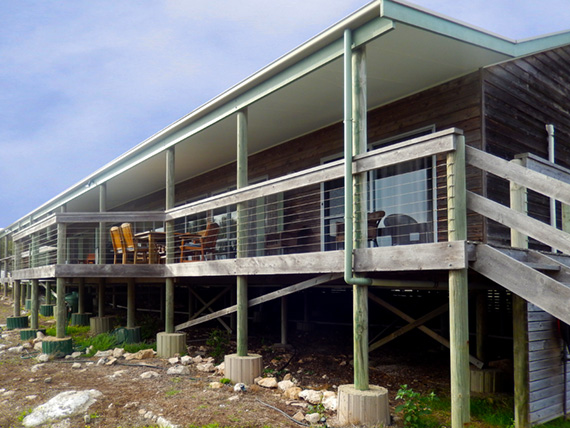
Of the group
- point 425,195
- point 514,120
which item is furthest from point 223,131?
point 514,120

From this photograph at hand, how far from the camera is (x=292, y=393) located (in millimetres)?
6652

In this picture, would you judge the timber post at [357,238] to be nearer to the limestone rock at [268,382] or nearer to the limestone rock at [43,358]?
the limestone rock at [268,382]

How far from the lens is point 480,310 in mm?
7008

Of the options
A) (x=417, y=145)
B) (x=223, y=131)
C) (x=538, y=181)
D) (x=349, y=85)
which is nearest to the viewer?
(x=538, y=181)

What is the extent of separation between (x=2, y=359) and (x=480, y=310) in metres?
8.13

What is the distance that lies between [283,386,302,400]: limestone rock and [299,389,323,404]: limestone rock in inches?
2.7

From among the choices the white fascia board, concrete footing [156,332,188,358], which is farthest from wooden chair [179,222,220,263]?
the white fascia board

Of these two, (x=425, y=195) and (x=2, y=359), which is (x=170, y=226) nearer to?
(x=2, y=359)

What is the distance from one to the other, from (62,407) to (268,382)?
259 cm

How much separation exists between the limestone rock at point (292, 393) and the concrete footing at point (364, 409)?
45.2 inches

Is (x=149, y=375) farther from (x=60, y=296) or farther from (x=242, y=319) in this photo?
(x=60, y=296)

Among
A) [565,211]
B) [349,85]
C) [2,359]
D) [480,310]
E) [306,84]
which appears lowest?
[2,359]

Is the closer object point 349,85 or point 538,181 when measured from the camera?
point 538,181

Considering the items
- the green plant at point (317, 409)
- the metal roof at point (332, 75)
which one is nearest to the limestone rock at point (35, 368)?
the metal roof at point (332, 75)
